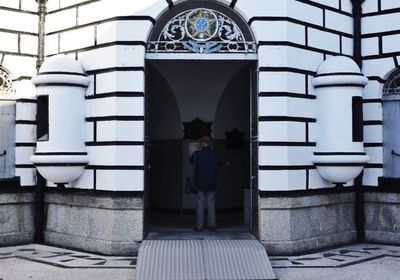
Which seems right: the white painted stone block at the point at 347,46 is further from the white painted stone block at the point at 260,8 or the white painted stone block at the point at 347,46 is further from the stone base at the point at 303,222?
the stone base at the point at 303,222

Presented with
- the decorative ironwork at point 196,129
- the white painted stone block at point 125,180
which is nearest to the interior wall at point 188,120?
the decorative ironwork at point 196,129

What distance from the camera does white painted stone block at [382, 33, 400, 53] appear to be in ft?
34.1

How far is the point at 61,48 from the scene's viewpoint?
10148mm

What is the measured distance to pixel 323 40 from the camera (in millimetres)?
9984

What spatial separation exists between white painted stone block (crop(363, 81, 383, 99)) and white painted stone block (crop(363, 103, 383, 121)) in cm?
17

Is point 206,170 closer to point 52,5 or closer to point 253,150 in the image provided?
point 253,150

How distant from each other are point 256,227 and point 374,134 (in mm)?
3226

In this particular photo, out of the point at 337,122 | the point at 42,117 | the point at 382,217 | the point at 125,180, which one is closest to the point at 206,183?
the point at 125,180

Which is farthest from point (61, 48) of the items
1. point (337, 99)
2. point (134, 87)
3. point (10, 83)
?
point (337, 99)

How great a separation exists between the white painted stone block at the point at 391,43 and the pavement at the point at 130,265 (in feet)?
12.9

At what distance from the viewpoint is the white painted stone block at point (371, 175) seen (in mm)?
10516

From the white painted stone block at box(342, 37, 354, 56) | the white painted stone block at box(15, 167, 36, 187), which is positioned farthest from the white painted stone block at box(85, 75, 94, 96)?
the white painted stone block at box(342, 37, 354, 56)

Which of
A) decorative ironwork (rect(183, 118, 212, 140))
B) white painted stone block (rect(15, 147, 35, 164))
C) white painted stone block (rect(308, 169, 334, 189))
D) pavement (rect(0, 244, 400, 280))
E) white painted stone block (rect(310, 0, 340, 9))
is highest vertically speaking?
white painted stone block (rect(310, 0, 340, 9))

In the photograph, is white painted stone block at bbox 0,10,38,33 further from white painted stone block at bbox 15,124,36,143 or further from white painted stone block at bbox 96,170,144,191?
white painted stone block at bbox 96,170,144,191
